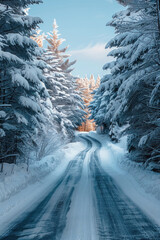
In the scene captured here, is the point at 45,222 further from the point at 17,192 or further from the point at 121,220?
the point at 17,192

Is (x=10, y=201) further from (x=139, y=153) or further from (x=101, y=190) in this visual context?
(x=139, y=153)

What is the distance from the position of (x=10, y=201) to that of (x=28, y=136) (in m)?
4.03

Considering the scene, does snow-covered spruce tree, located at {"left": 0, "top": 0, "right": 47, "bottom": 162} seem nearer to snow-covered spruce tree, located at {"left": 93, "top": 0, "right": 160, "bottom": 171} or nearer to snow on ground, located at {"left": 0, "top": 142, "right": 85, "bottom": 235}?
snow on ground, located at {"left": 0, "top": 142, "right": 85, "bottom": 235}

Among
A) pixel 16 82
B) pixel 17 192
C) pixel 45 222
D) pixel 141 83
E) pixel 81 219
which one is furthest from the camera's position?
pixel 141 83

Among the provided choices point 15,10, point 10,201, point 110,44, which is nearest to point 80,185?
point 10,201

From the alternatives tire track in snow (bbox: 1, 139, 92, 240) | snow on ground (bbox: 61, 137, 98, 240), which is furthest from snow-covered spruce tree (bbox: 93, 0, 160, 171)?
tire track in snow (bbox: 1, 139, 92, 240)

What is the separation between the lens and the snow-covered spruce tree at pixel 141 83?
617cm

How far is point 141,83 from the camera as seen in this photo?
25.6ft

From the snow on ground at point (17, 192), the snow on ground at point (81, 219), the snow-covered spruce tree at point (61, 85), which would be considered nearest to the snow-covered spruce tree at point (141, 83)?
the snow on ground at point (81, 219)

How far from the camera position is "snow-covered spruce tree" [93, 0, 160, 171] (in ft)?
20.2

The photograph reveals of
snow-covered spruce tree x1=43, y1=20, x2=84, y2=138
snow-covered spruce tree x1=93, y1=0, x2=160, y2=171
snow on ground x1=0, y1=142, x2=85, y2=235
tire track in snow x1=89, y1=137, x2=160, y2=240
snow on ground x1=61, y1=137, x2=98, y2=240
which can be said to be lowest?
tire track in snow x1=89, y1=137, x2=160, y2=240

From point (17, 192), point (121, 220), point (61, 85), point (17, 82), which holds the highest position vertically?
point (61, 85)

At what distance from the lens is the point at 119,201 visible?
574cm

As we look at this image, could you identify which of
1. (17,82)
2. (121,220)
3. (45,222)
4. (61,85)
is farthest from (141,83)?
(61,85)
